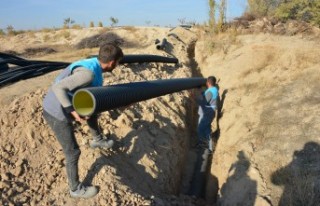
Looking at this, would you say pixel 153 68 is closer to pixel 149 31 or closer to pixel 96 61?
pixel 96 61

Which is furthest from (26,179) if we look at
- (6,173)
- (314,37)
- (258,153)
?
(314,37)

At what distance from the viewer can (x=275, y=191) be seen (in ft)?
21.6

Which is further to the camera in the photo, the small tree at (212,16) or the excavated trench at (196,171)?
the small tree at (212,16)

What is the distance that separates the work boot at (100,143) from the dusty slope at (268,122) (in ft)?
8.84

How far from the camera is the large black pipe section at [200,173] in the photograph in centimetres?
823

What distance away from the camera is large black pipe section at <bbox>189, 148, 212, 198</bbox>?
27.0ft

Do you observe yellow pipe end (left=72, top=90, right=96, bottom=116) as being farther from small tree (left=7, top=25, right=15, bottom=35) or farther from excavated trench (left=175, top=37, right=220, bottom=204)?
small tree (left=7, top=25, right=15, bottom=35)

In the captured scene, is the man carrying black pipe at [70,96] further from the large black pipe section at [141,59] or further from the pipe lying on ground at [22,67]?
the large black pipe section at [141,59]

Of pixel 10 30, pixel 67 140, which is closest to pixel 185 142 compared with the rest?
pixel 67 140

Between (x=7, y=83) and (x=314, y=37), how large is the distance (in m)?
11.8

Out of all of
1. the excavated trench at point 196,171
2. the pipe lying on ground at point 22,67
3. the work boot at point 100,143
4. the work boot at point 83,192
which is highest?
the pipe lying on ground at point 22,67

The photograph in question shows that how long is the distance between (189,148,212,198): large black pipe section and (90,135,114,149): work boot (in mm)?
2887

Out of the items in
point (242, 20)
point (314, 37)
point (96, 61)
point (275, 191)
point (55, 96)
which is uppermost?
point (242, 20)

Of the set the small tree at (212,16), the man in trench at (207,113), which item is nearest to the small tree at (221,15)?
the small tree at (212,16)
